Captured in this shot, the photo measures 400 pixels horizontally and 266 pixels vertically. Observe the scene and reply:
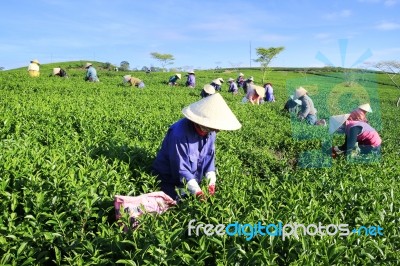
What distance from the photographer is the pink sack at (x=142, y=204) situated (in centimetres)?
318

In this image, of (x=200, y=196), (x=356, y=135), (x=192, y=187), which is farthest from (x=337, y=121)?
(x=200, y=196)

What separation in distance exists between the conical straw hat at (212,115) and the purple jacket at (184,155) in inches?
6.7

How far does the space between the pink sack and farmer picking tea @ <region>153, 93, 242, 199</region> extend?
290 millimetres

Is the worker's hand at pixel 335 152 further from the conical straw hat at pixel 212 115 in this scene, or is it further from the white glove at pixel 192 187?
the white glove at pixel 192 187

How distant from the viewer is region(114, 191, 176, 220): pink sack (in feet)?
10.4

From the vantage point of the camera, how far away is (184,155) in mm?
4043

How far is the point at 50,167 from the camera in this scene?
3889 millimetres

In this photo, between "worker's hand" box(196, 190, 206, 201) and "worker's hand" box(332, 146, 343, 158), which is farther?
"worker's hand" box(332, 146, 343, 158)

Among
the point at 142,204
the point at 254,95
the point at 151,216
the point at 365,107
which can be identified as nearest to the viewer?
the point at 151,216

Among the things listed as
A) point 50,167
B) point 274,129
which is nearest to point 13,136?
point 50,167

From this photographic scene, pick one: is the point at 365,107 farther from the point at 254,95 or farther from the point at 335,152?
the point at 254,95

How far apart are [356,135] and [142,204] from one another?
474 centimetres

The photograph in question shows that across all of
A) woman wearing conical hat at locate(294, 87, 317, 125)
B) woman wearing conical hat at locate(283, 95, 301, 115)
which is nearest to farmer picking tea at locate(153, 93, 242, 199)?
woman wearing conical hat at locate(294, 87, 317, 125)

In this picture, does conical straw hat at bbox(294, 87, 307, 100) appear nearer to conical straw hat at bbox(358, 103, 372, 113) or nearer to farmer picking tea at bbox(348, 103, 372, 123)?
farmer picking tea at bbox(348, 103, 372, 123)
